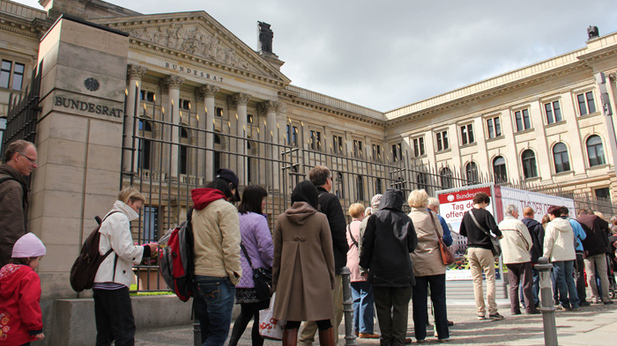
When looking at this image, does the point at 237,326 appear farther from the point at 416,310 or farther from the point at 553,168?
the point at 553,168

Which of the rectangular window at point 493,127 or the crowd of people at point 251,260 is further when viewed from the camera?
the rectangular window at point 493,127

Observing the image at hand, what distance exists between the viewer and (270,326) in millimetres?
4309

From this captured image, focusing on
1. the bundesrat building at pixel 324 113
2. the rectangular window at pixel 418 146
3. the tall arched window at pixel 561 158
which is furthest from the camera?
the rectangular window at pixel 418 146

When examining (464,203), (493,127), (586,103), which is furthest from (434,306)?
(493,127)

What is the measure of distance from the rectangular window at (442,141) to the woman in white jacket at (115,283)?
41.3 m

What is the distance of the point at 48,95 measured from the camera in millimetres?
5684

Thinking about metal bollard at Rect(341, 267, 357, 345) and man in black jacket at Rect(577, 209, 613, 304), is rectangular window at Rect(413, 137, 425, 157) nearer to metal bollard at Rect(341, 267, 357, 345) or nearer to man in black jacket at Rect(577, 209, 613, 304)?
man in black jacket at Rect(577, 209, 613, 304)

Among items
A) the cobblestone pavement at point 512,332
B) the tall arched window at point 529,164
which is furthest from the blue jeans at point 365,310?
the tall arched window at point 529,164

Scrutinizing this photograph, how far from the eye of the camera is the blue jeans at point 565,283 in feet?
26.6

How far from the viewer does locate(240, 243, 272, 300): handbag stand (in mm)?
4461

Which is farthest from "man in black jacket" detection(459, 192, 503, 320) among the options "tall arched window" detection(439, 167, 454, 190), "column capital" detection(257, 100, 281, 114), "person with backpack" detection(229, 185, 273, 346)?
"column capital" detection(257, 100, 281, 114)

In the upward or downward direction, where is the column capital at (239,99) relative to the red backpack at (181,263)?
upward

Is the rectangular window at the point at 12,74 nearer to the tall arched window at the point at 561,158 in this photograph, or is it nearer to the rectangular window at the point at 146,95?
the rectangular window at the point at 146,95

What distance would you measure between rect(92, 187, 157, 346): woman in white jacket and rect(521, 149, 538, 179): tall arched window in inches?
1554
